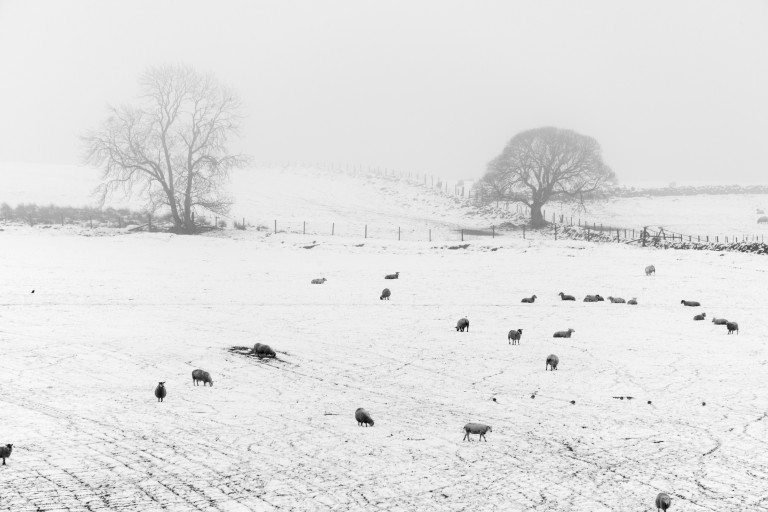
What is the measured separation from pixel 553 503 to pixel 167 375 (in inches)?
509

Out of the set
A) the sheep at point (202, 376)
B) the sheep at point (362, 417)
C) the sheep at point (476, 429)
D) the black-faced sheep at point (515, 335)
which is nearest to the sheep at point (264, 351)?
the sheep at point (202, 376)

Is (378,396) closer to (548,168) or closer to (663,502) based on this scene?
(663,502)

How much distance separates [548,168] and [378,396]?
59836mm

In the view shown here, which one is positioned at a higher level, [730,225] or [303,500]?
[730,225]

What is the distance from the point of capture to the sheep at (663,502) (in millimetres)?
12191

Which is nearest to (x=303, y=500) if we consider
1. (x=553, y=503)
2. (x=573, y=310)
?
(x=553, y=503)

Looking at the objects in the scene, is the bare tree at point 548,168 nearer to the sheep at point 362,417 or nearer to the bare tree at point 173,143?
the bare tree at point 173,143

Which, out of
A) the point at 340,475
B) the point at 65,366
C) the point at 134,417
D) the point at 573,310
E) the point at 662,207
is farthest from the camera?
the point at 662,207

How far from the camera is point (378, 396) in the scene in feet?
65.2

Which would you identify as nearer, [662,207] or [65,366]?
[65,366]

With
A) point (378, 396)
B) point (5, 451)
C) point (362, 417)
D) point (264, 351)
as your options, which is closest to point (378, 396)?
point (378, 396)

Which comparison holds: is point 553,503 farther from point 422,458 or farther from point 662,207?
point 662,207

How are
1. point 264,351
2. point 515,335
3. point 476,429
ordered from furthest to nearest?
point 515,335 → point 264,351 → point 476,429

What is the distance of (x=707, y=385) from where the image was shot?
2047 centimetres
